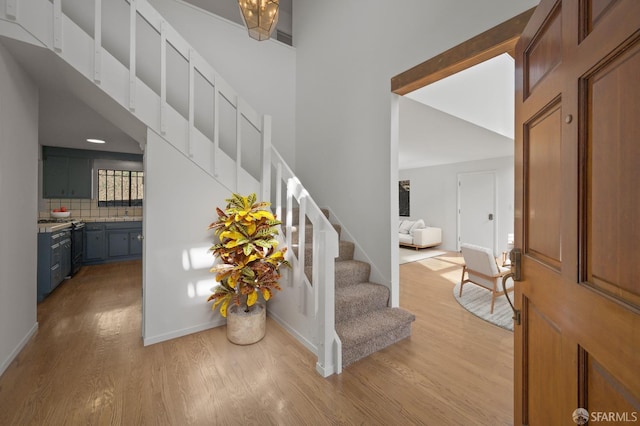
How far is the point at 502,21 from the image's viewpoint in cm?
180

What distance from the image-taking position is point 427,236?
7.31 metres

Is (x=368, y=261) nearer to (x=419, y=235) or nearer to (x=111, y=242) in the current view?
(x=419, y=235)

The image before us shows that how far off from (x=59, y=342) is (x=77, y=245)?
131 inches

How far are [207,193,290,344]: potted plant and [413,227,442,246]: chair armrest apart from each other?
559 cm

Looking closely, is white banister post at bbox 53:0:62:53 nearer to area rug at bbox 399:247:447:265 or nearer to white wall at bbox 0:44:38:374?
white wall at bbox 0:44:38:374

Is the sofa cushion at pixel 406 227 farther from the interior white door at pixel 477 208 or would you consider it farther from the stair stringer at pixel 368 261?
the stair stringer at pixel 368 261

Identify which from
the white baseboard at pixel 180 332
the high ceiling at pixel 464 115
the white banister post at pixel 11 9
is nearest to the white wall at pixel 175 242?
the white baseboard at pixel 180 332

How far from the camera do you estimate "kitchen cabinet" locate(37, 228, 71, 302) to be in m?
3.43

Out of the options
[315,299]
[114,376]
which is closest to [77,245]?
[114,376]

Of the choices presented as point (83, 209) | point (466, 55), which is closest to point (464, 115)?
point (466, 55)

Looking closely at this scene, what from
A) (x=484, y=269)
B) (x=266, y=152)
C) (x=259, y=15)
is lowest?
(x=484, y=269)

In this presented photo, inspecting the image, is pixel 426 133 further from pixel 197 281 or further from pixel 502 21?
pixel 197 281

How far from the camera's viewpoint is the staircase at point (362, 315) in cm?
217

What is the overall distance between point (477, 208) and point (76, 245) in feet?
28.6
